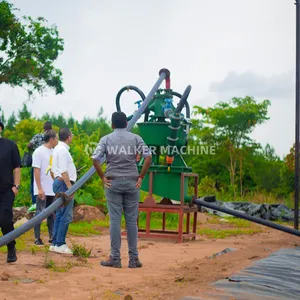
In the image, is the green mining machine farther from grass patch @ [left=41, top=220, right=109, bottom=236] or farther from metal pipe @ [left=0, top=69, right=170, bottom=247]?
grass patch @ [left=41, top=220, right=109, bottom=236]

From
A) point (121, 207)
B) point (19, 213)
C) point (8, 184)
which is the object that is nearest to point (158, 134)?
point (121, 207)

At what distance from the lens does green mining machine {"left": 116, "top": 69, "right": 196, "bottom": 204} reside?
1119 cm

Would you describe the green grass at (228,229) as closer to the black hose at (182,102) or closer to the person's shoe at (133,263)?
the black hose at (182,102)

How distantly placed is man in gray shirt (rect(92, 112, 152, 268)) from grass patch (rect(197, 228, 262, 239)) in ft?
15.7

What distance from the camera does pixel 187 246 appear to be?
34.8 feet

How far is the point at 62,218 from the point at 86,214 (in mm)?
5540

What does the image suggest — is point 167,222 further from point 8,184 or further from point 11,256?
point 8,184

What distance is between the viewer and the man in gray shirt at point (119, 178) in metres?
7.79

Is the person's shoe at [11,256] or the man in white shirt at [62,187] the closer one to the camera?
the person's shoe at [11,256]

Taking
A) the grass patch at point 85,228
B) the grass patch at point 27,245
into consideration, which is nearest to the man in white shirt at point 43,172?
the grass patch at point 27,245

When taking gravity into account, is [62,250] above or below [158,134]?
below

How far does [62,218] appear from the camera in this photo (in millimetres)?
8703

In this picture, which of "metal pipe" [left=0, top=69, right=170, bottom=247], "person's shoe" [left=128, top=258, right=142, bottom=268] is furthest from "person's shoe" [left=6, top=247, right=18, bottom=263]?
"person's shoe" [left=128, top=258, right=142, bottom=268]

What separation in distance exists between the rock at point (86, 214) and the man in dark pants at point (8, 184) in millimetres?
6333
